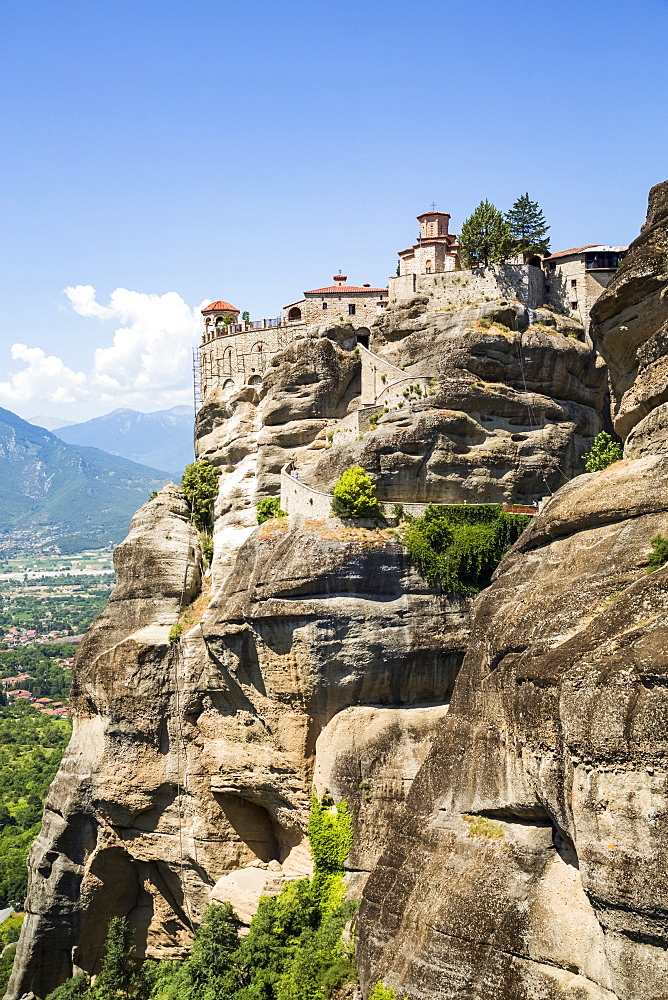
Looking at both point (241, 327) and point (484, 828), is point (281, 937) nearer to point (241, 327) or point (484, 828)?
point (484, 828)

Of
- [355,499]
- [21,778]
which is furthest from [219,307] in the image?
[21,778]

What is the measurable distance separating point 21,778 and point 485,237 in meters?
70.6

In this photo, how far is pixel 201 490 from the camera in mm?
50156

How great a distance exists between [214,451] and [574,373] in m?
20.4

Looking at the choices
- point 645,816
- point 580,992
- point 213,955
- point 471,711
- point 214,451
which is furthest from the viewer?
point 214,451

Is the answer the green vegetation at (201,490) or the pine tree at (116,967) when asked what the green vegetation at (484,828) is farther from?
the green vegetation at (201,490)

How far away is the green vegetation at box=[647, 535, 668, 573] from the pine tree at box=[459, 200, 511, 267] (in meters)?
28.9

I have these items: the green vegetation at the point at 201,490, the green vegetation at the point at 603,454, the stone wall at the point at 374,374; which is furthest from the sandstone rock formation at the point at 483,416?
the green vegetation at the point at 201,490

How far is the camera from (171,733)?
4222cm

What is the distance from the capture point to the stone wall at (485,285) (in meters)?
45.9

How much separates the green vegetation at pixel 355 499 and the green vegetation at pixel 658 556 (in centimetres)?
1608

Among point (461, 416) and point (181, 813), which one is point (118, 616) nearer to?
point (181, 813)

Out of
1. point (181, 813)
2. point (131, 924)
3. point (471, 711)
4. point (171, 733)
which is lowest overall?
point (131, 924)

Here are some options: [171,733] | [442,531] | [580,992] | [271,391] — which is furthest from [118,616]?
[580,992]
